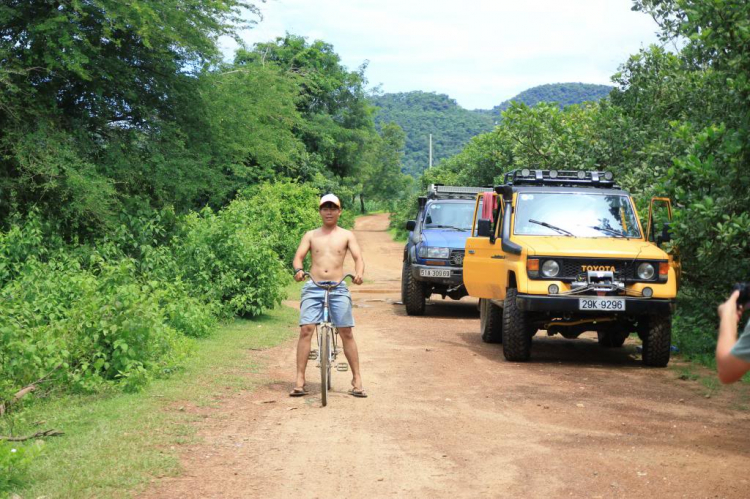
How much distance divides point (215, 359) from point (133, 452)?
4.75 meters

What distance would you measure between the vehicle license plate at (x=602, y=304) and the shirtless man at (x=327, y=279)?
2.90 m

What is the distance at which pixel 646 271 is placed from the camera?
10.8 meters

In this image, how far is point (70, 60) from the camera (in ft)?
44.9

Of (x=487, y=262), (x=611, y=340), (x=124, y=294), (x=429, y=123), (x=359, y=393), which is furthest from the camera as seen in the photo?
(x=429, y=123)

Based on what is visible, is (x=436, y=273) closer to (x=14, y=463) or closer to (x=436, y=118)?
(x=14, y=463)

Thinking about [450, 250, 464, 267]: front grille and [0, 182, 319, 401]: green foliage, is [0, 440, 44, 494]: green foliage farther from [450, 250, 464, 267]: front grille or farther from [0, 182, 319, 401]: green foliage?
[450, 250, 464, 267]: front grille

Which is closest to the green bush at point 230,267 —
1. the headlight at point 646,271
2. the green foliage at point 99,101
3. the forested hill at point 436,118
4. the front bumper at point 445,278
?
the green foliage at point 99,101

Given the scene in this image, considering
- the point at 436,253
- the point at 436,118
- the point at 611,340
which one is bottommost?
the point at 611,340

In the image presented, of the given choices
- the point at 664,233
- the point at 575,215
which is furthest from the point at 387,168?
the point at 664,233

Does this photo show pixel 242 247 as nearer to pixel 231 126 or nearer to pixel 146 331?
pixel 231 126

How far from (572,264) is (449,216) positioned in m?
7.82

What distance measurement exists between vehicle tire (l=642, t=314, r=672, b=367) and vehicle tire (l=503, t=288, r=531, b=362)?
1.36m

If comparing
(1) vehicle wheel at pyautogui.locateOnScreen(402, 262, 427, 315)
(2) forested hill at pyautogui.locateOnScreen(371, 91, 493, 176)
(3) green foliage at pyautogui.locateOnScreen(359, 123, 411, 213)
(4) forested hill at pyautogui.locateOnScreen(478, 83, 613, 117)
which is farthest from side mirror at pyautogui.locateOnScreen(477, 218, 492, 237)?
(4) forested hill at pyautogui.locateOnScreen(478, 83, 613, 117)

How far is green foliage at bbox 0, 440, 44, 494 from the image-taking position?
18.4 feet
